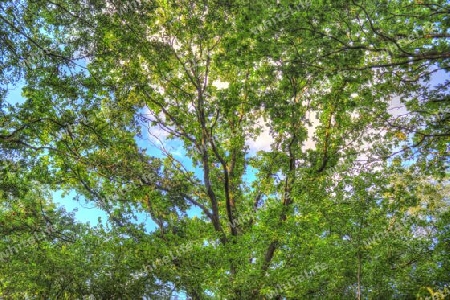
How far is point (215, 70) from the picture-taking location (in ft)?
51.3

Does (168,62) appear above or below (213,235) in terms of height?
above

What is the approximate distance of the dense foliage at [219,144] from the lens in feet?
31.3

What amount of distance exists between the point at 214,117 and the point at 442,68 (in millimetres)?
9451

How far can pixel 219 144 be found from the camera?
16.4m

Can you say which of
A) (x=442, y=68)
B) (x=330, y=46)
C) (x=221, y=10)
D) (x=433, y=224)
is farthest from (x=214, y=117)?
(x=433, y=224)

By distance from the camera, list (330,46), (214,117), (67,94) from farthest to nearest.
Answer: (214,117), (67,94), (330,46)

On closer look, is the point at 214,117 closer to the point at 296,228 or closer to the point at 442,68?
the point at 296,228

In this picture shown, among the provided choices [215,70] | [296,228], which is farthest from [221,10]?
[296,228]

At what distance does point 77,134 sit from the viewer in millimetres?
12258

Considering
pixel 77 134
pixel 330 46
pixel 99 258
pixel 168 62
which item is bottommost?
pixel 99 258

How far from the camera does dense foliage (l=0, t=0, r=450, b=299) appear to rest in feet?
31.3

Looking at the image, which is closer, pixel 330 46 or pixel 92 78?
pixel 330 46

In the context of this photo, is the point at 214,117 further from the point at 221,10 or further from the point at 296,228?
the point at 296,228

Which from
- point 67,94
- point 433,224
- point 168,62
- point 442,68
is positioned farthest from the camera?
point 433,224
